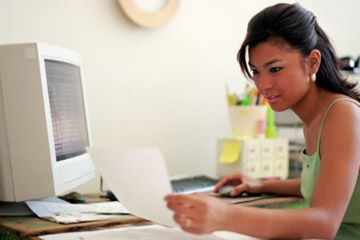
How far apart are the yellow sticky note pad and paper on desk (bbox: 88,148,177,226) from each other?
1017 millimetres

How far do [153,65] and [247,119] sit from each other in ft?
1.36

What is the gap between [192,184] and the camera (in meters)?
1.55

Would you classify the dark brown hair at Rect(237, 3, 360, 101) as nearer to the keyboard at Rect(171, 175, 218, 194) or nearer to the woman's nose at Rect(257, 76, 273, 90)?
the woman's nose at Rect(257, 76, 273, 90)

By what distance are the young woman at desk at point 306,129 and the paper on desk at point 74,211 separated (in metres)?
0.38

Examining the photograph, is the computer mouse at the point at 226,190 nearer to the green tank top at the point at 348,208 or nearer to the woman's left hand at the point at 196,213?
the green tank top at the point at 348,208

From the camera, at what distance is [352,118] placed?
91 cm

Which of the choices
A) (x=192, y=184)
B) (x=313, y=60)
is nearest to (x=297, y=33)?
(x=313, y=60)

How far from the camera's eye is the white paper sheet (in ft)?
2.80

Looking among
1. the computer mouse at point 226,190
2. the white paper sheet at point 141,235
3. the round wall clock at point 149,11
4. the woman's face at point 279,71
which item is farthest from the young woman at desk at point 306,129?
the round wall clock at point 149,11

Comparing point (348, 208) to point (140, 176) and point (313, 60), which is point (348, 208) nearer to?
point (313, 60)

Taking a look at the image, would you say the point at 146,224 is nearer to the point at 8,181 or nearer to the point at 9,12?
the point at 8,181

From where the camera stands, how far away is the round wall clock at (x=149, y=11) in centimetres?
169

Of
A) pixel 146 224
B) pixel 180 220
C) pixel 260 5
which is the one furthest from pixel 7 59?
pixel 260 5

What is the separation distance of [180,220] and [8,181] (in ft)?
1.63
